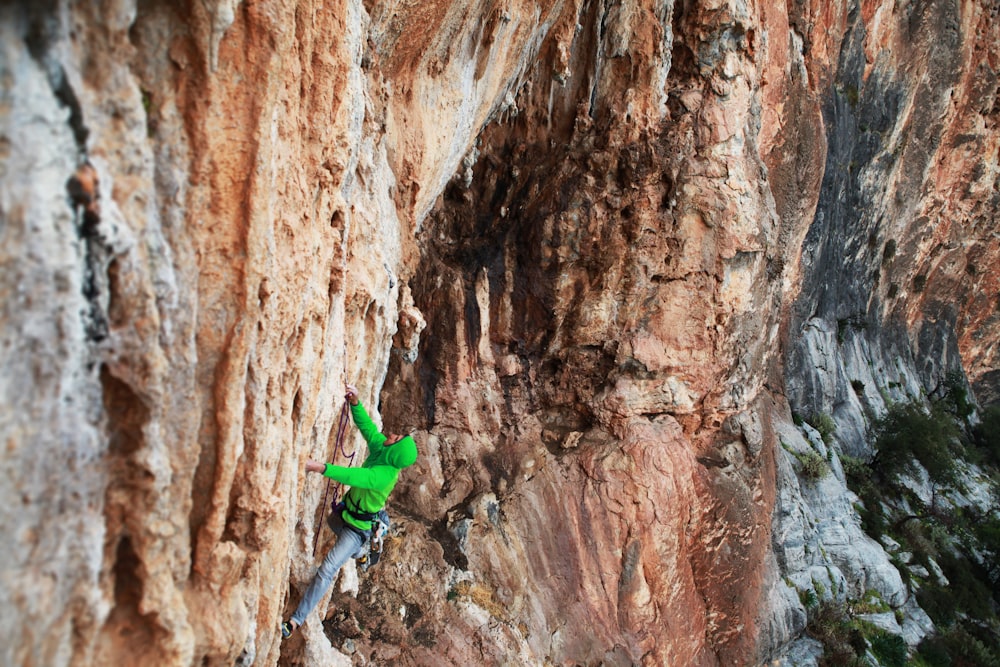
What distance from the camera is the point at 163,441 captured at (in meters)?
3.18

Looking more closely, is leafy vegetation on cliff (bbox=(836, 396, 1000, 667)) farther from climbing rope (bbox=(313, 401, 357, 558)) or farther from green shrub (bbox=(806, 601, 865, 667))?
climbing rope (bbox=(313, 401, 357, 558))

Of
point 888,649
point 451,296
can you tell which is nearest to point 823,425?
point 888,649

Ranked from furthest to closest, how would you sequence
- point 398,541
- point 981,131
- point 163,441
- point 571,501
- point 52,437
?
point 981,131
point 571,501
point 398,541
point 163,441
point 52,437

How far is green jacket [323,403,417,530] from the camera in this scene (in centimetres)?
527

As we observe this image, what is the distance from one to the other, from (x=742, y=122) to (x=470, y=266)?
4.83m

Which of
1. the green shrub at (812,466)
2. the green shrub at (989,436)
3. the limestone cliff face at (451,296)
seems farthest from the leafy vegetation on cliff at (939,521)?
the green shrub at (812,466)

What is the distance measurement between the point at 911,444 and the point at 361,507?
1765 centimetres

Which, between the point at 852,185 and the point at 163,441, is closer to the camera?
the point at 163,441

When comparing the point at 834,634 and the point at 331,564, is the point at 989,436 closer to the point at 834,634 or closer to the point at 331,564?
the point at 834,634

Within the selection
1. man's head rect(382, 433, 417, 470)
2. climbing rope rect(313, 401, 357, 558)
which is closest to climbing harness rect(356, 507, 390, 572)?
climbing rope rect(313, 401, 357, 558)

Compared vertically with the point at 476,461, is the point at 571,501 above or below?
below

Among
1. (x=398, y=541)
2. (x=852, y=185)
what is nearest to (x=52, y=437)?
(x=398, y=541)

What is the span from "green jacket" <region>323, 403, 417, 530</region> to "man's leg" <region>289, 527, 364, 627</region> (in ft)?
0.42

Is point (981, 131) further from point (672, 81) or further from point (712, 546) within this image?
point (712, 546)
